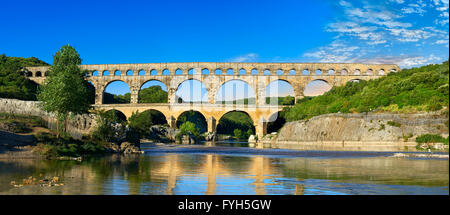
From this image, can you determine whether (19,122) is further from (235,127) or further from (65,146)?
(235,127)

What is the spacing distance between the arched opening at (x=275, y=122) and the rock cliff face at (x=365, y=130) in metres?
15.4

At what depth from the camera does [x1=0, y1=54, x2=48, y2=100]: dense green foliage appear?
190 ft

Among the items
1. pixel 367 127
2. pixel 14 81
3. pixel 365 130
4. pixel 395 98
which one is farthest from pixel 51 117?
pixel 14 81

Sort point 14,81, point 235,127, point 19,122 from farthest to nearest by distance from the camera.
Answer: point 235,127
point 14,81
point 19,122

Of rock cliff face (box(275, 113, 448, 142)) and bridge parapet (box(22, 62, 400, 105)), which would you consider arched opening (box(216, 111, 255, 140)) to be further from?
rock cliff face (box(275, 113, 448, 142))

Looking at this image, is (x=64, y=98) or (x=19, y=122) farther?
(x=64, y=98)

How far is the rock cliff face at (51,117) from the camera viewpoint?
→ 26.4m

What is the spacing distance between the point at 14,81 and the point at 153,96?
34180 mm

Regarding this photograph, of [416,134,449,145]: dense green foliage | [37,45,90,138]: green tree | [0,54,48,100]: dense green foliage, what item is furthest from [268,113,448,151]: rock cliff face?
[0,54,48,100]: dense green foliage

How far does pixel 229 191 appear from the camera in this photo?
9.11m

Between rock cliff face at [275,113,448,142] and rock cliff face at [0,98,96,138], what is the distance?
22037 millimetres

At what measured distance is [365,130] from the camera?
1399 inches
